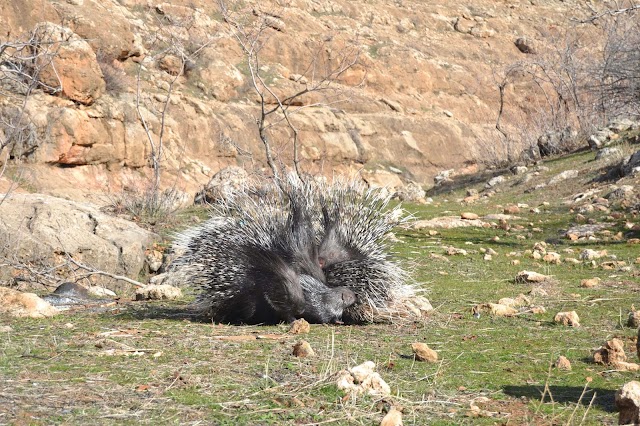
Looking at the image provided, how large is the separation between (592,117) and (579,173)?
9558 millimetres

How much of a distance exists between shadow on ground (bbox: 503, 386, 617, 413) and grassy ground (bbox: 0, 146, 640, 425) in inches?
0.4

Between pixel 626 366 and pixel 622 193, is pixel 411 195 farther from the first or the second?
pixel 626 366

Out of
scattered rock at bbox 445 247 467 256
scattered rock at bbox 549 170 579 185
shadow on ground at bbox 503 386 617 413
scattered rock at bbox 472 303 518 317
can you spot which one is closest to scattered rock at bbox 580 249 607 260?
scattered rock at bbox 445 247 467 256

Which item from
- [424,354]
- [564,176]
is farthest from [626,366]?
[564,176]

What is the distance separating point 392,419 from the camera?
3518mm

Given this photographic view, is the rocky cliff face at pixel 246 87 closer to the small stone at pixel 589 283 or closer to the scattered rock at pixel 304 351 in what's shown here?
the small stone at pixel 589 283

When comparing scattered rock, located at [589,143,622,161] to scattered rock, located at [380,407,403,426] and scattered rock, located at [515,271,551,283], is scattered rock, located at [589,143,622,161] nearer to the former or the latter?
scattered rock, located at [515,271,551,283]

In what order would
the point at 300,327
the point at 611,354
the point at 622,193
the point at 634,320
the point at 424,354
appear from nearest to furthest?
the point at 611,354, the point at 424,354, the point at 300,327, the point at 634,320, the point at 622,193

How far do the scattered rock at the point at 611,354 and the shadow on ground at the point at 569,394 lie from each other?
1.71ft

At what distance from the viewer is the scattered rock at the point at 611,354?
4781 mm

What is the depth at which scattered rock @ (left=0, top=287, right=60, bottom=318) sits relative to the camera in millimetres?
6488

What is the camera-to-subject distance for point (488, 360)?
5.04m

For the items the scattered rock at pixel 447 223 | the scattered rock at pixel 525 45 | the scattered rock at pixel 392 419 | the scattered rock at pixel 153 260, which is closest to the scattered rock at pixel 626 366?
the scattered rock at pixel 392 419

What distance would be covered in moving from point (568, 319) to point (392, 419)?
10.7 feet
